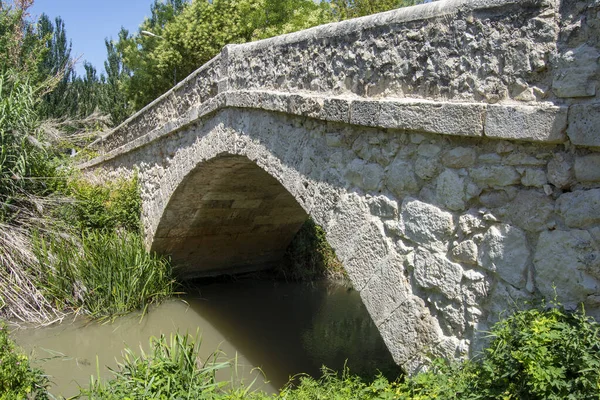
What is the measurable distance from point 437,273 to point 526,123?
1063mm

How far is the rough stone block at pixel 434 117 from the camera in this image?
3116mm

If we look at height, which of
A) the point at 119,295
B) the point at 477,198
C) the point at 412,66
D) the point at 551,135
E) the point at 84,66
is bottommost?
the point at 119,295

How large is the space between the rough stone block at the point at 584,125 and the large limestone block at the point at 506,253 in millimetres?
582

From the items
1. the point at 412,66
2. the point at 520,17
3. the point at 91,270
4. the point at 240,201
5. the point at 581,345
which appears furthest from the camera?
the point at 240,201

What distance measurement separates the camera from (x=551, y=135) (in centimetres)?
276

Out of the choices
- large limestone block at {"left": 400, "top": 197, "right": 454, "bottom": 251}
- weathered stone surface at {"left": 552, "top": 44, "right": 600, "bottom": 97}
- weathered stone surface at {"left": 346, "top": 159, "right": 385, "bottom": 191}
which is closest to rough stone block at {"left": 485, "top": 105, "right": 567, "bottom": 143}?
weathered stone surface at {"left": 552, "top": 44, "right": 600, "bottom": 97}

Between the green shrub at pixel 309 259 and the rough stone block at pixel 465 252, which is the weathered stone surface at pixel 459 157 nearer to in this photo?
the rough stone block at pixel 465 252

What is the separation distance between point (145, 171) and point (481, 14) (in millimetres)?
6470

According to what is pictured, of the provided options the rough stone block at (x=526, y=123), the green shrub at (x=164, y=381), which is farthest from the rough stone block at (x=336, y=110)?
the green shrub at (x=164, y=381)

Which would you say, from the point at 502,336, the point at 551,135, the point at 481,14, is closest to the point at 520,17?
the point at 481,14

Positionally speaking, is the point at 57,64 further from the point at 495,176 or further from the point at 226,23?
the point at 495,176

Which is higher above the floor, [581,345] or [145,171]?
[145,171]

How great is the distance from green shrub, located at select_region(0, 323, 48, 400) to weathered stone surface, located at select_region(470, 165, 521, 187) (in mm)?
3156

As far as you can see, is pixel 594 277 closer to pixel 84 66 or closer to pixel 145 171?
pixel 145 171
